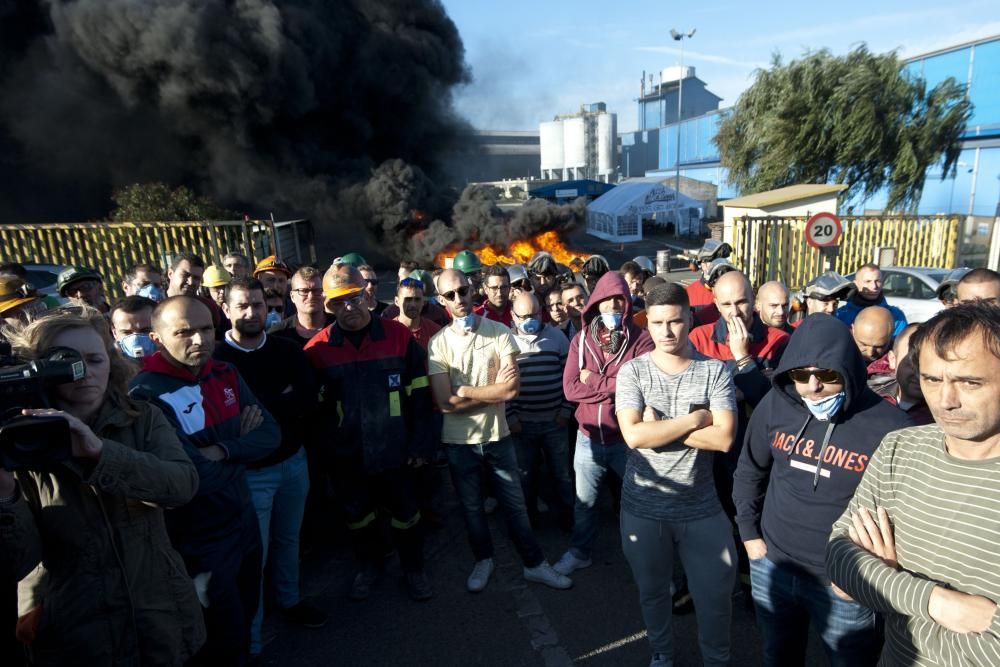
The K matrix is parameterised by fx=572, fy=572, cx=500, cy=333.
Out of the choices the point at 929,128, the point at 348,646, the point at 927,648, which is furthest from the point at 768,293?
the point at 929,128

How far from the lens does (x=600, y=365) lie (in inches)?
144

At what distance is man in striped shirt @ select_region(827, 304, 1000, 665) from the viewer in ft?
4.89

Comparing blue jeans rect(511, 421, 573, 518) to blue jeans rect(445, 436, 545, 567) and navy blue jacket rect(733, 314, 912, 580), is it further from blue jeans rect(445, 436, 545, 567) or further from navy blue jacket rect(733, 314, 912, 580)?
navy blue jacket rect(733, 314, 912, 580)

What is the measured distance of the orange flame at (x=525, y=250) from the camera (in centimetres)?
2208

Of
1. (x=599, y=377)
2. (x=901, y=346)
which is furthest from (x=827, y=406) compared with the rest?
(x=599, y=377)

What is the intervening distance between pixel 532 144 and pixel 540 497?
7991 cm

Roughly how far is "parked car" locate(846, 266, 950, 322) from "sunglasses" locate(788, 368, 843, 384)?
7.80 meters

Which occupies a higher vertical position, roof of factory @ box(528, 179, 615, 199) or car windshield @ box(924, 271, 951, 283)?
roof of factory @ box(528, 179, 615, 199)

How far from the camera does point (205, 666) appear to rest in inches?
101

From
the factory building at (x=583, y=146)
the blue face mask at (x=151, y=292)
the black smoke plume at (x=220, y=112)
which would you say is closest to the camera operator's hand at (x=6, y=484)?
the blue face mask at (x=151, y=292)

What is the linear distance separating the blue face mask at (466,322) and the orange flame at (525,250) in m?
18.2

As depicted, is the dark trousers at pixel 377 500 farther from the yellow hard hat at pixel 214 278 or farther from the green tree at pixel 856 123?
the green tree at pixel 856 123

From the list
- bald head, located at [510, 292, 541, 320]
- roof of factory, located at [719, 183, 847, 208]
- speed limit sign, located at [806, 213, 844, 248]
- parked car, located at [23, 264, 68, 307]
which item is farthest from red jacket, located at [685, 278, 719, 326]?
parked car, located at [23, 264, 68, 307]

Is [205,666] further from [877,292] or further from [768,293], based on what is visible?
[877,292]
